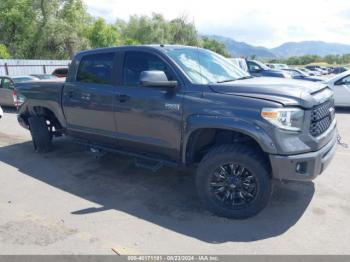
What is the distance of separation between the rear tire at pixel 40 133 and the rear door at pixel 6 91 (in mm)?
7063

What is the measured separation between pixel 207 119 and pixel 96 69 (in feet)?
7.35

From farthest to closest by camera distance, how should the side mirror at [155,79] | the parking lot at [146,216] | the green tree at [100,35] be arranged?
the green tree at [100,35] < the side mirror at [155,79] < the parking lot at [146,216]

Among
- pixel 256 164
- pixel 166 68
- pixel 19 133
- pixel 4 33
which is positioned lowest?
pixel 19 133

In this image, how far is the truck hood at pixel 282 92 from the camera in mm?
3375

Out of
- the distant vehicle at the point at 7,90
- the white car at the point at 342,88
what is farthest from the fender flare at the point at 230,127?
the distant vehicle at the point at 7,90

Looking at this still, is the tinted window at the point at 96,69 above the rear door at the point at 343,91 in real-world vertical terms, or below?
above

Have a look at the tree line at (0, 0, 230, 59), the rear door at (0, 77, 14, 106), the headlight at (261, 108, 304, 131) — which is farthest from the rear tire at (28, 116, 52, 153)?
the tree line at (0, 0, 230, 59)

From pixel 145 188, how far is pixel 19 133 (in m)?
5.29

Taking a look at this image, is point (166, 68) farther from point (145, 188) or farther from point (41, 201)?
point (41, 201)

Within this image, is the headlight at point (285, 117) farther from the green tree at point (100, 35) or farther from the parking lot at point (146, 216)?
the green tree at point (100, 35)

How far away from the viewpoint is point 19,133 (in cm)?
846

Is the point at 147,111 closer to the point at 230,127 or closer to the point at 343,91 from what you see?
the point at 230,127

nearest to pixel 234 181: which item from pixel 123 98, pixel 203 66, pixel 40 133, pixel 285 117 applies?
pixel 285 117

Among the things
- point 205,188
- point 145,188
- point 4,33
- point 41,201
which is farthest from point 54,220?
point 4,33
